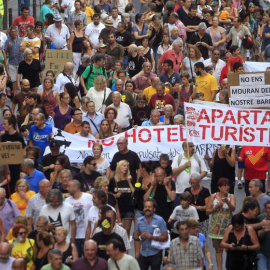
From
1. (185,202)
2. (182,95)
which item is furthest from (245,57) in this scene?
(185,202)

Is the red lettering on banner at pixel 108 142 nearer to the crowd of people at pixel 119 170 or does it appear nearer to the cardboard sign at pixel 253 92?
the crowd of people at pixel 119 170

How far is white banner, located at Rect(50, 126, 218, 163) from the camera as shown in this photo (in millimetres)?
20016

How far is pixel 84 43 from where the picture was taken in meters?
26.0

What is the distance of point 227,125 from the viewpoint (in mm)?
18375

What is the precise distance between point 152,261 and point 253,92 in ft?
11.8

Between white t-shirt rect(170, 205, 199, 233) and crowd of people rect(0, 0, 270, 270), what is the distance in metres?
0.02

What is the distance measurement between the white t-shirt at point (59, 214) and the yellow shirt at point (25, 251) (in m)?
0.79

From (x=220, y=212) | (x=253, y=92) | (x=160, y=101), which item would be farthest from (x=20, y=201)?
(x=160, y=101)

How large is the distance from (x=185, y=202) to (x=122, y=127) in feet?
15.7

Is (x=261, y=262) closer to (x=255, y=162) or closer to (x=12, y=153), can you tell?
(x=255, y=162)

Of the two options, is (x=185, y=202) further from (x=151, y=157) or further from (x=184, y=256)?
(x=151, y=157)

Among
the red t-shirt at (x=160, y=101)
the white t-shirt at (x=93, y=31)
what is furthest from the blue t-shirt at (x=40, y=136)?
the white t-shirt at (x=93, y=31)

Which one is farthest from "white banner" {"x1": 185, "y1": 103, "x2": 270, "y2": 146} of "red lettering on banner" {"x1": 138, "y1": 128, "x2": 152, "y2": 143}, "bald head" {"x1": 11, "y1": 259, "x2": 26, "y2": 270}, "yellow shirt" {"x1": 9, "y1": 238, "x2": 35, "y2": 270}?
"bald head" {"x1": 11, "y1": 259, "x2": 26, "y2": 270}

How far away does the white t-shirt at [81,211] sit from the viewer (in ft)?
55.4
